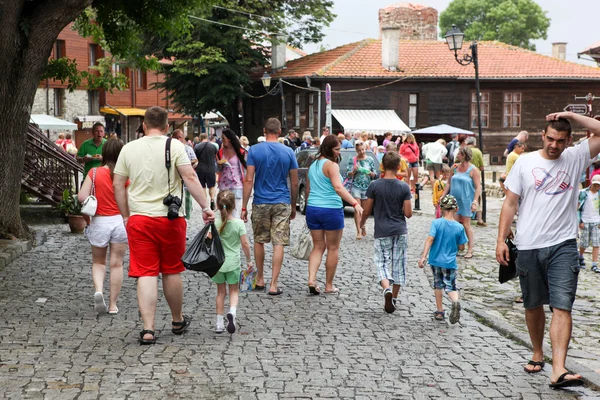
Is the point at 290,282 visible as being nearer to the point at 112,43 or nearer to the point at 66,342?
the point at 66,342

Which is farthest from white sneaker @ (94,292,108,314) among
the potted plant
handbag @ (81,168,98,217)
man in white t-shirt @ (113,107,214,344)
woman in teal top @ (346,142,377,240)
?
woman in teal top @ (346,142,377,240)

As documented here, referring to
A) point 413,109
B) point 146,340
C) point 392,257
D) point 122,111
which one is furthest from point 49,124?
point 146,340

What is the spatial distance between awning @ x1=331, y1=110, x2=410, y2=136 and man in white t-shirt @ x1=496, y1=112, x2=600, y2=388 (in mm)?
34569

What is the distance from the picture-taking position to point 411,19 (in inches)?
2253

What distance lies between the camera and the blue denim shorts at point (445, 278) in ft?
27.4

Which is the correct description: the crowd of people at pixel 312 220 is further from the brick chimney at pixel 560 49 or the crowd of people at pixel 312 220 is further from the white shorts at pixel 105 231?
the brick chimney at pixel 560 49

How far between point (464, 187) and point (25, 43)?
6.66 meters

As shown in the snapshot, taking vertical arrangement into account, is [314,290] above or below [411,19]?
below

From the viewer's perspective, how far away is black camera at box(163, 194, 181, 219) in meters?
6.99

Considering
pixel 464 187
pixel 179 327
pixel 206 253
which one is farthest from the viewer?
pixel 464 187

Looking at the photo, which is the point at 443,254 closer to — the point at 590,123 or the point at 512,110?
the point at 590,123

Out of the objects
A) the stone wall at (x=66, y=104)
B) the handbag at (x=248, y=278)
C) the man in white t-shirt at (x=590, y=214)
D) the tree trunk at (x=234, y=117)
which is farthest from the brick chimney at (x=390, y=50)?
the handbag at (x=248, y=278)

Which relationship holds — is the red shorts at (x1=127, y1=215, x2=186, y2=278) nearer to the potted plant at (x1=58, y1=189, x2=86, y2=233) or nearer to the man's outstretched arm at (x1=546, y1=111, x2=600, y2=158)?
the man's outstretched arm at (x1=546, y1=111, x2=600, y2=158)

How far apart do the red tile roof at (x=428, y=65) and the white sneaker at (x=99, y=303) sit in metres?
34.6
